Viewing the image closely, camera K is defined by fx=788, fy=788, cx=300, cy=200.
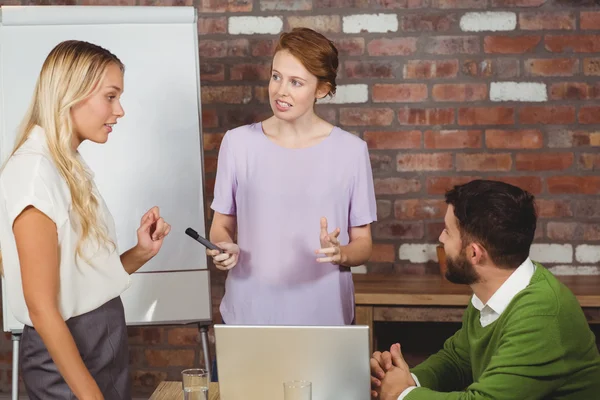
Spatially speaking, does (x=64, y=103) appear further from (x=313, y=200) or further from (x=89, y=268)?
(x=313, y=200)

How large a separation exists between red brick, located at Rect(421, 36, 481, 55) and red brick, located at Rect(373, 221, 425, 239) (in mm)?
658

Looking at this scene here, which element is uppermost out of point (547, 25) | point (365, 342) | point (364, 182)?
point (547, 25)

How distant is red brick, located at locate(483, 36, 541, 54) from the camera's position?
291cm

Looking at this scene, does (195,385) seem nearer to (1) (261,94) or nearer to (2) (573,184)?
(1) (261,94)

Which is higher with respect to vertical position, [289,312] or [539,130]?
[539,130]

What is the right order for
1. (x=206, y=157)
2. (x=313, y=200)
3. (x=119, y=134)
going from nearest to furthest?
(x=313, y=200) → (x=119, y=134) → (x=206, y=157)

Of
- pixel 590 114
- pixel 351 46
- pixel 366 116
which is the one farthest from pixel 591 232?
pixel 351 46

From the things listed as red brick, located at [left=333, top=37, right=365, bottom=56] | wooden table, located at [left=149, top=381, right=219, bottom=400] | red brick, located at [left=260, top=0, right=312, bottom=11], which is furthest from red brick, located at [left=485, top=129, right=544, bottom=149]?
wooden table, located at [left=149, top=381, right=219, bottom=400]

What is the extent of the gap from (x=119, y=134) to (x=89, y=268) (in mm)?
1091

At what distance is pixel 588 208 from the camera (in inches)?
116

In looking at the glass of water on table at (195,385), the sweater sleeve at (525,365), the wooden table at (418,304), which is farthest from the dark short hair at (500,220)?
the wooden table at (418,304)

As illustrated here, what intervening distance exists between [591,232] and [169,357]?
173 cm

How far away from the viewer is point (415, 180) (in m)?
3.00

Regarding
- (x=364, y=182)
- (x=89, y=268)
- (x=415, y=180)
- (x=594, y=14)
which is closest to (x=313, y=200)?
(x=364, y=182)
